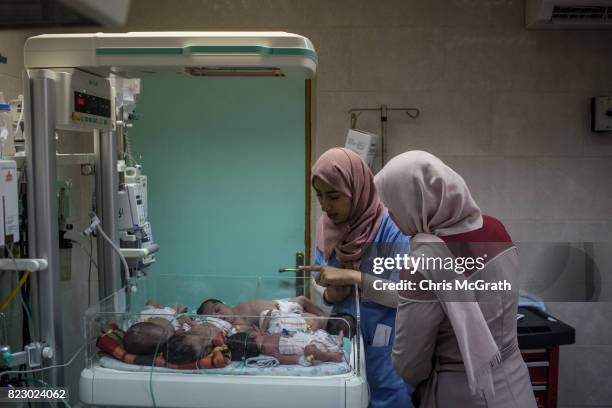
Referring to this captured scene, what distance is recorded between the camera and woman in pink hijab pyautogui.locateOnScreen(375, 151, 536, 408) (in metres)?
1.50

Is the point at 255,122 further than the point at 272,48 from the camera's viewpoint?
Yes

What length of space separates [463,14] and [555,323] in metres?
1.68

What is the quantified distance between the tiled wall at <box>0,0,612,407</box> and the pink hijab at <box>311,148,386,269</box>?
1.02 meters

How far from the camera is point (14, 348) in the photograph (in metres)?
2.07

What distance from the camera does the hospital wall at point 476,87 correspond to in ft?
10.3

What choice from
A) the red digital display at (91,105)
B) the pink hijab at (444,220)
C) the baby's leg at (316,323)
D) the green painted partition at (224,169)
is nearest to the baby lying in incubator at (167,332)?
the baby's leg at (316,323)

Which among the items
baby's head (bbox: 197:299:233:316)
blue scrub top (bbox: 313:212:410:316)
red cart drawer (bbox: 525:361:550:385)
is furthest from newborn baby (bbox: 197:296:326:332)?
red cart drawer (bbox: 525:361:550:385)

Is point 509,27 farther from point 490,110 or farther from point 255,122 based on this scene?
point 255,122

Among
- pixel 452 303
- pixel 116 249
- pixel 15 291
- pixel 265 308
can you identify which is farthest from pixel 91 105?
pixel 452 303

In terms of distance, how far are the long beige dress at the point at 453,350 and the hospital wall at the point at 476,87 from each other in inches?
67.0

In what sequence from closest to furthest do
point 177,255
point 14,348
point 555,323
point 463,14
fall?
1. point 14,348
2. point 555,323
3. point 463,14
4. point 177,255

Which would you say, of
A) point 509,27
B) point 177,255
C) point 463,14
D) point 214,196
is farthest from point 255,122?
point 509,27

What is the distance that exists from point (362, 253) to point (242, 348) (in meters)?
0.61

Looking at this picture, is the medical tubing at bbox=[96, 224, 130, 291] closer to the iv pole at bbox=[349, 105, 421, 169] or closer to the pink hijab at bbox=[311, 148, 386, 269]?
the pink hijab at bbox=[311, 148, 386, 269]
